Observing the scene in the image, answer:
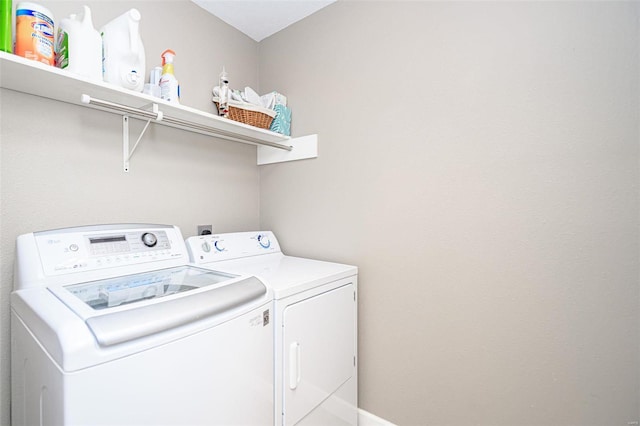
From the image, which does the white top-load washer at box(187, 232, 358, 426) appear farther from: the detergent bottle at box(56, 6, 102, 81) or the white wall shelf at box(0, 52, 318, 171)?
the detergent bottle at box(56, 6, 102, 81)

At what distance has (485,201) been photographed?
4.36ft

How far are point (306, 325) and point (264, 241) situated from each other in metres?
0.78

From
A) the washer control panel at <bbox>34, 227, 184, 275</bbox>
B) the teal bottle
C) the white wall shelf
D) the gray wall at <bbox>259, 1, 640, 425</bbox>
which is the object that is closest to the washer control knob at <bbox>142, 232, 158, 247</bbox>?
the washer control panel at <bbox>34, 227, 184, 275</bbox>

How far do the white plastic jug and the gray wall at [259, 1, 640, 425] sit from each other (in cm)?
105

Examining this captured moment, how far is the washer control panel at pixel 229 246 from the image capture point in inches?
60.7

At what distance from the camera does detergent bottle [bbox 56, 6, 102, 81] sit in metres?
1.12

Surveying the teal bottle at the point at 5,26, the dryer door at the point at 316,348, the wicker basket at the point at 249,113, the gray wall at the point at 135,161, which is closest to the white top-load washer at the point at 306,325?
the dryer door at the point at 316,348

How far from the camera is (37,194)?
48.5 inches

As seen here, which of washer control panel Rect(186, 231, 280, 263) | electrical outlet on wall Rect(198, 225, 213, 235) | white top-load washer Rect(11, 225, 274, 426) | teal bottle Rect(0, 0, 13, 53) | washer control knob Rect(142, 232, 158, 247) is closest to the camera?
white top-load washer Rect(11, 225, 274, 426)

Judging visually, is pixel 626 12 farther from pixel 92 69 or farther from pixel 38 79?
pixel 38 79

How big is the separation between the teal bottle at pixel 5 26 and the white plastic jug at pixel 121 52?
29cm

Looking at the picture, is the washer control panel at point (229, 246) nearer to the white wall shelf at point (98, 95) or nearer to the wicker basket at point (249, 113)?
the white wall shelf at point (98, 95)

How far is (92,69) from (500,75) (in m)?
1.79

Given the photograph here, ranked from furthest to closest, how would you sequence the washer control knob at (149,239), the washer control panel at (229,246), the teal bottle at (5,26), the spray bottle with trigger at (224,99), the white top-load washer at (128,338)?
the spray bottle with trigger at (224,99), the washer control panel at (229,246), the washer control knob at (149,239), the teal bottle at (5,26), the white top-load washer at (128,338)
